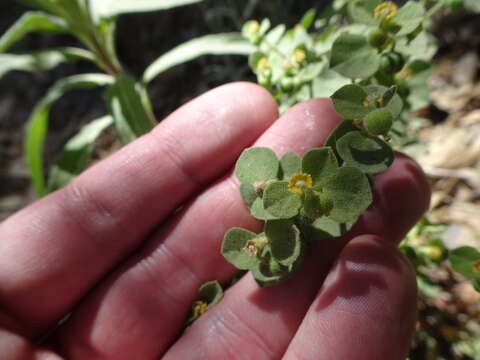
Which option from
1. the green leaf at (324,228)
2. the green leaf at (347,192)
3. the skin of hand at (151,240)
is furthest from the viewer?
the skin of hand at (151,240)

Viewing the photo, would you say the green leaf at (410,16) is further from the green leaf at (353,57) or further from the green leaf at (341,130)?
the green leaf at (341,130)

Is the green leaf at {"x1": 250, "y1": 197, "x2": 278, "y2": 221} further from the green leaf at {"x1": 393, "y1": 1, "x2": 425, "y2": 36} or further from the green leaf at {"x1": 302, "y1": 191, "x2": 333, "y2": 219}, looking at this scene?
the green leaf at {"x1": 393, "y1": 1, "x2": 425, "y2": 36}

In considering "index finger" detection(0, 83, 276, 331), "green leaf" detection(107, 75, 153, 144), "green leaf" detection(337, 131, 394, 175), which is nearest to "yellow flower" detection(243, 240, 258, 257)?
"green leaf" detection(337, 131, 394, 175)

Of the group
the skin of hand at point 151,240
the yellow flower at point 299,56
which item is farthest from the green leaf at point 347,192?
the yellow flower at point 299,56

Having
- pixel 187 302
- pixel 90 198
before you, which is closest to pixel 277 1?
pixel 90 198

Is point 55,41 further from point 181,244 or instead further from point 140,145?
point 181,244

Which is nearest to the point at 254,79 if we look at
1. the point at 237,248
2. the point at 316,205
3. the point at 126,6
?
the point at 126,6
